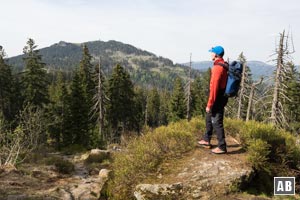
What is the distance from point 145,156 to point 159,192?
1.07 m

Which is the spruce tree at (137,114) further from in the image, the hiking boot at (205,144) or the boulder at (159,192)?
the boulder at (159,192)

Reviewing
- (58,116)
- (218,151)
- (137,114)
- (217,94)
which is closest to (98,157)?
(218,151)

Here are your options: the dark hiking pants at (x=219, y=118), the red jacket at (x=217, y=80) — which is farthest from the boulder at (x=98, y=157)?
the red jacket at (x=217, y=80)

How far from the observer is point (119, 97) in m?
44.4

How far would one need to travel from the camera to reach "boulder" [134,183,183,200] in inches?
277

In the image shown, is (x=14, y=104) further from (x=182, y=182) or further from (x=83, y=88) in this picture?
(x=182, y=182)

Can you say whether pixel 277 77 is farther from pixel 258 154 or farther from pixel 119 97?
pixel 119 97

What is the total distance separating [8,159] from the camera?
12516 mm

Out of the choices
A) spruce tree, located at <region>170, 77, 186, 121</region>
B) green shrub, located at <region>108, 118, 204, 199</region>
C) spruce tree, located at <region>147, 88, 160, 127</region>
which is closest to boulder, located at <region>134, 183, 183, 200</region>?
green shrub, located at <region>108, 118, 204, 199</region>

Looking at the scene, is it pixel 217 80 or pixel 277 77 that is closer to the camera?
pixel 217 80

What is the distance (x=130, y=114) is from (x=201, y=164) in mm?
39517

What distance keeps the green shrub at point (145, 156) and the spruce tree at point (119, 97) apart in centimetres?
3487

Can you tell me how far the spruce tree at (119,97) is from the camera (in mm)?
44094

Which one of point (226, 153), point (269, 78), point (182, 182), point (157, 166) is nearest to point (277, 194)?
point (226, 153)
